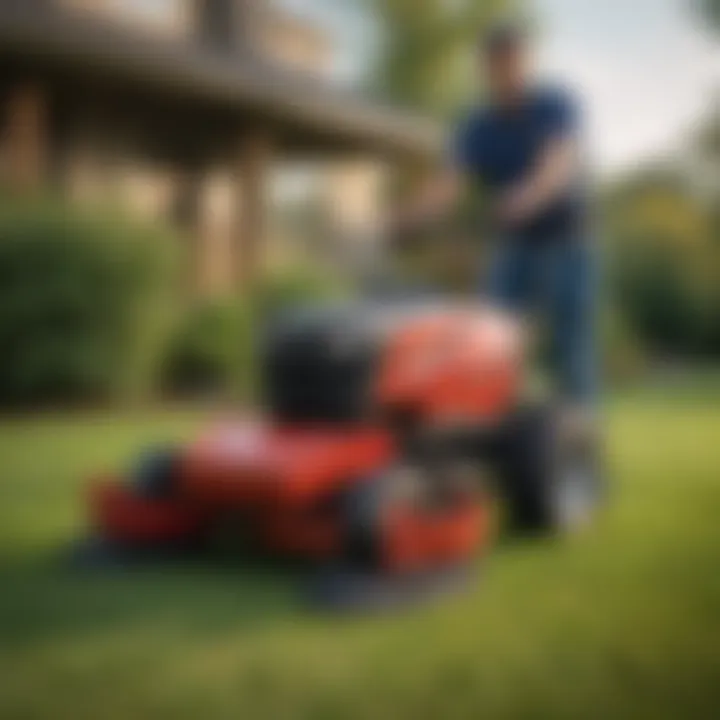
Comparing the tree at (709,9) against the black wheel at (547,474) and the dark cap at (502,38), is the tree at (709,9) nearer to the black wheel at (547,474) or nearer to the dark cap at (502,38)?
the dark cap at (502,38)

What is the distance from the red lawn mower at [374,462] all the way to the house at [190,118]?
0.48ft

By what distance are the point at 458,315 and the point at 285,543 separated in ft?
1.07

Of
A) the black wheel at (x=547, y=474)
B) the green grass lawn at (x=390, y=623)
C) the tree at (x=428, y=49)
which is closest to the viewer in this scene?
the green grass lawn at (x=390, y=623)

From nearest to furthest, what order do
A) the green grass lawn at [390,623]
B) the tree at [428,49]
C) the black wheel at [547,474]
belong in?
1. the green grass lawn at [390,623]
2. the tree at [428,49]
3. the black wheel at [547,474]

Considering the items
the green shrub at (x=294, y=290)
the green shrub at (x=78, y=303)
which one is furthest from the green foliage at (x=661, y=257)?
the green shrub at (x=78, y=303)

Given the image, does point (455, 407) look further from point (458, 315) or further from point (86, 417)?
point (86, 417)

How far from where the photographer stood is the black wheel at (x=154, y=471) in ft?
4.59

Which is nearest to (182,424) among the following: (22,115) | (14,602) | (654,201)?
(14,602)

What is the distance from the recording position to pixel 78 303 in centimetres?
148

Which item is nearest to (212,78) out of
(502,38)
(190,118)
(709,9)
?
(190,118)

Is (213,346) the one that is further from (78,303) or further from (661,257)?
(661,257)

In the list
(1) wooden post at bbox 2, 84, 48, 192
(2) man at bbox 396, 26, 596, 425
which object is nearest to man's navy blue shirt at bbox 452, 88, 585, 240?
(2) man at bbox 396, 26, 596, 425

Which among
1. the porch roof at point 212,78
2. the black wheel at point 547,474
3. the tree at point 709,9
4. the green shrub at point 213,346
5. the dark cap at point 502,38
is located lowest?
the black wheel at point 547,474

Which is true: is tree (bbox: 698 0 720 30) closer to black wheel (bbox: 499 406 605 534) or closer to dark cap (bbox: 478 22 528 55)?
dark cap (bbox: 478 22 528 55)
